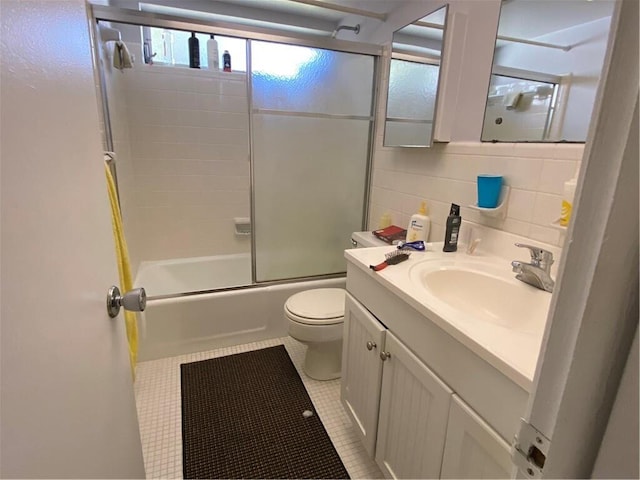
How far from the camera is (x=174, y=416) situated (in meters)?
1.63

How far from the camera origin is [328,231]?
2418mm

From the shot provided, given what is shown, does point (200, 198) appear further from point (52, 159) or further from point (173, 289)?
point (52, 159)

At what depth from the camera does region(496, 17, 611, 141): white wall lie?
3.32ft

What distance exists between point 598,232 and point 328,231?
2146 mm

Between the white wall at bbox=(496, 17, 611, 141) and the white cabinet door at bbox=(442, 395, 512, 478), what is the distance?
872 millimetres

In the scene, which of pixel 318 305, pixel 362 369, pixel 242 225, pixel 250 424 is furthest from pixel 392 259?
pixel 242 225

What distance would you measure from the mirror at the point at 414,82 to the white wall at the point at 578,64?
51cm

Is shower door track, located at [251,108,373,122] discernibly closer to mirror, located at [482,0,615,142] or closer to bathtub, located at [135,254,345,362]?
mirror, located at [482,0,615,142]

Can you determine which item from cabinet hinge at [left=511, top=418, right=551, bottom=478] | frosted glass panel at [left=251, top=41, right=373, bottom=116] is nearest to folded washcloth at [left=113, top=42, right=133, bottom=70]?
frosted glass panel at [left=251, top=41, right=373, bottom=116]

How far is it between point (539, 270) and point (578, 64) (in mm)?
672

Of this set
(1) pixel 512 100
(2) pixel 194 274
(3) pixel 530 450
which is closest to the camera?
(3) pixel 530 450

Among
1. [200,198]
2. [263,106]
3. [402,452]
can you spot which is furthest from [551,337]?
[200,198]

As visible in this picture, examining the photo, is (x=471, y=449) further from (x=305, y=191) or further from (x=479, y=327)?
(x=305, y=191)

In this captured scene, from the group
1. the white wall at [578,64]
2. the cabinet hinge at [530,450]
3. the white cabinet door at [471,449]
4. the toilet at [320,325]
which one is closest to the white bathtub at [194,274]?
the toilet at [320,325]
